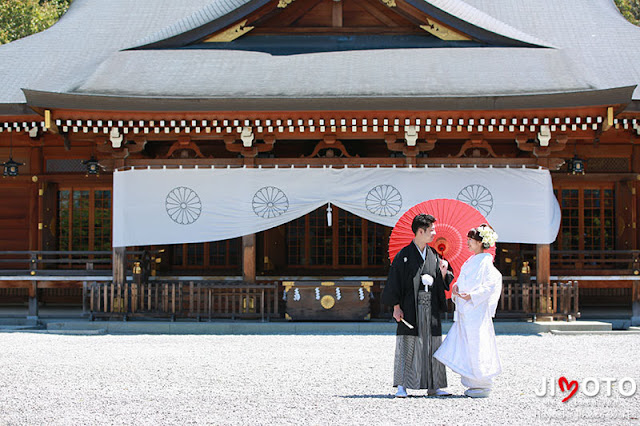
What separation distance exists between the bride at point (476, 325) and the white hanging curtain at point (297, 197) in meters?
5.73

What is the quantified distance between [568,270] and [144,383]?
9.45 meters

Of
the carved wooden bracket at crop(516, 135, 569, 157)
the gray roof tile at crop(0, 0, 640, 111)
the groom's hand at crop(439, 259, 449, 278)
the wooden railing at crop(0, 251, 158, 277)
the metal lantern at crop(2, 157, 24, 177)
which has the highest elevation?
the gray roof tile at crop(0, 0, 640, 111)

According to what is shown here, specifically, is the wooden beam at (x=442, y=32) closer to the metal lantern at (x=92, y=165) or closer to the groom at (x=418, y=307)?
the metal lantern at (x=92, y=165)

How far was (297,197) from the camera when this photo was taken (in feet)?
41.8

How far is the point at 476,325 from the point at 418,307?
0.57 m

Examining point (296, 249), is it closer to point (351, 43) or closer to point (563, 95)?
point (351, 43)

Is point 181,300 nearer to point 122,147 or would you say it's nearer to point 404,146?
point 122,147

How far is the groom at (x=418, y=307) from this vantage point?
686cm

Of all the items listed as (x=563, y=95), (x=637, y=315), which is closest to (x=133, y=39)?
(x=563, y=95)

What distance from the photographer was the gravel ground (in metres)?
6.04

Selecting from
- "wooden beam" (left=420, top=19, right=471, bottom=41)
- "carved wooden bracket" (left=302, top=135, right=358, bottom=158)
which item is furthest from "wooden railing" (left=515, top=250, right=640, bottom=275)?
"wooden beam" (left=420, top=19, right=471, bottom=41)

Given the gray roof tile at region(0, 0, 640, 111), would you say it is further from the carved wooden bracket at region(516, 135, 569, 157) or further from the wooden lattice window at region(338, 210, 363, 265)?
the wooden lattice window at region(338, 210, 363, 265)

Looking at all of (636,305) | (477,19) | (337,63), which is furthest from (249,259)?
(636,305)

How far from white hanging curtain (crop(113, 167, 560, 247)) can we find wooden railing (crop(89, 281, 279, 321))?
835mm
